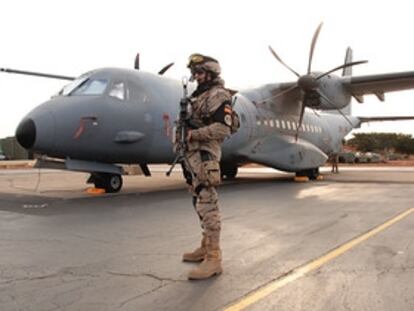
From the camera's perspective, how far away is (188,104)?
5039 mm

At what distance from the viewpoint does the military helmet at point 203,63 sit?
4898mm

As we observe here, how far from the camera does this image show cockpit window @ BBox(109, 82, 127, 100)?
39.5ft

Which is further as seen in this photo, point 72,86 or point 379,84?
point 379,84

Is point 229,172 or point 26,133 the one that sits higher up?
point 26,133

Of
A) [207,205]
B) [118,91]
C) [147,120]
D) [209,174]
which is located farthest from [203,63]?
[147,120]

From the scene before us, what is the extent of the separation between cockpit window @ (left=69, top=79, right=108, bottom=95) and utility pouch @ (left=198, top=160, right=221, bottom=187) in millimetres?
7727

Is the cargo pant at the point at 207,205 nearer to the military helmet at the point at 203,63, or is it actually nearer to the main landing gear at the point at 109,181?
the military helmet at the point at 203,63

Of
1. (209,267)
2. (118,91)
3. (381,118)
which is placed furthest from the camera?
(381,118)

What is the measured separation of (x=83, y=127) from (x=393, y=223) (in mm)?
7111

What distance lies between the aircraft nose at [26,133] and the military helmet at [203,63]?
6.72 metres

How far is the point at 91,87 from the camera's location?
12008 mm

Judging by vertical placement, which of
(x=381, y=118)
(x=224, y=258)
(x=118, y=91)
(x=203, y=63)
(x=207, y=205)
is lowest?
(x=224, y=258)

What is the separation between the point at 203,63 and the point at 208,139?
0.79m

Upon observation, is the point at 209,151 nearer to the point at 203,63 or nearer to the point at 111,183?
the point at 203,63
